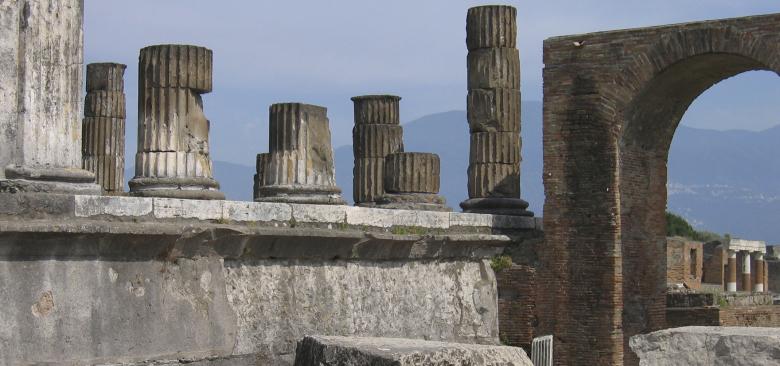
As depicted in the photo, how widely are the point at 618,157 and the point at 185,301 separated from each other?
10.2 metres

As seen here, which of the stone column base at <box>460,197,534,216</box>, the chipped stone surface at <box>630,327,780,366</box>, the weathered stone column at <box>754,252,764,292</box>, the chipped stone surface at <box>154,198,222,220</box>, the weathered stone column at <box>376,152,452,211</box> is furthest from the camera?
the weathered stone column at <box>754,252,764,292</box>

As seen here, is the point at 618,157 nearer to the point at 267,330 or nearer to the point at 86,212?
the point at 267,330

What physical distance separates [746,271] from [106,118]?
26295mm

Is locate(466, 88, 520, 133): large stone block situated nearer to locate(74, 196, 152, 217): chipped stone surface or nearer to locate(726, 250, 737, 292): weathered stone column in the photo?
locate(74, 196, 152, 217): chipped stone surface

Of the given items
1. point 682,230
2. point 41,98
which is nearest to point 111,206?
point 41,98

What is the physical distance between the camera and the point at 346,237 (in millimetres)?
10547

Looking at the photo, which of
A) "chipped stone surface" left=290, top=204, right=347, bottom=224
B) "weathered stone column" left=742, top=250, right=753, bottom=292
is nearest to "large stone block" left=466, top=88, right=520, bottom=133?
"chipped stone surface" left=290, top=204, right=347, bottom=224

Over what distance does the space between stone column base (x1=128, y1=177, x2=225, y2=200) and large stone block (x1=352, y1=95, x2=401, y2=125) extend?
736cm

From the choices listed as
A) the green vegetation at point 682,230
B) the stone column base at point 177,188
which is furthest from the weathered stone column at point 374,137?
the green vegetation at point 682,230

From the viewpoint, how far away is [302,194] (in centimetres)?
1183

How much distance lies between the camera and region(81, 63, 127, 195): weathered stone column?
54.8 ft

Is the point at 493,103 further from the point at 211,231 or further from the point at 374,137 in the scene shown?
the point at 211,231

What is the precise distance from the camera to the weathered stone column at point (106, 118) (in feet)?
54.8

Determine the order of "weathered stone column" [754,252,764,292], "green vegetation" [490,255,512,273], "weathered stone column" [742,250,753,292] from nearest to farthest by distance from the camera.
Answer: "green vegetation" [490,255,512,273] → "weathered stone column" [742,250,753,292] → "weathered stone column" [754,252,764,292]
